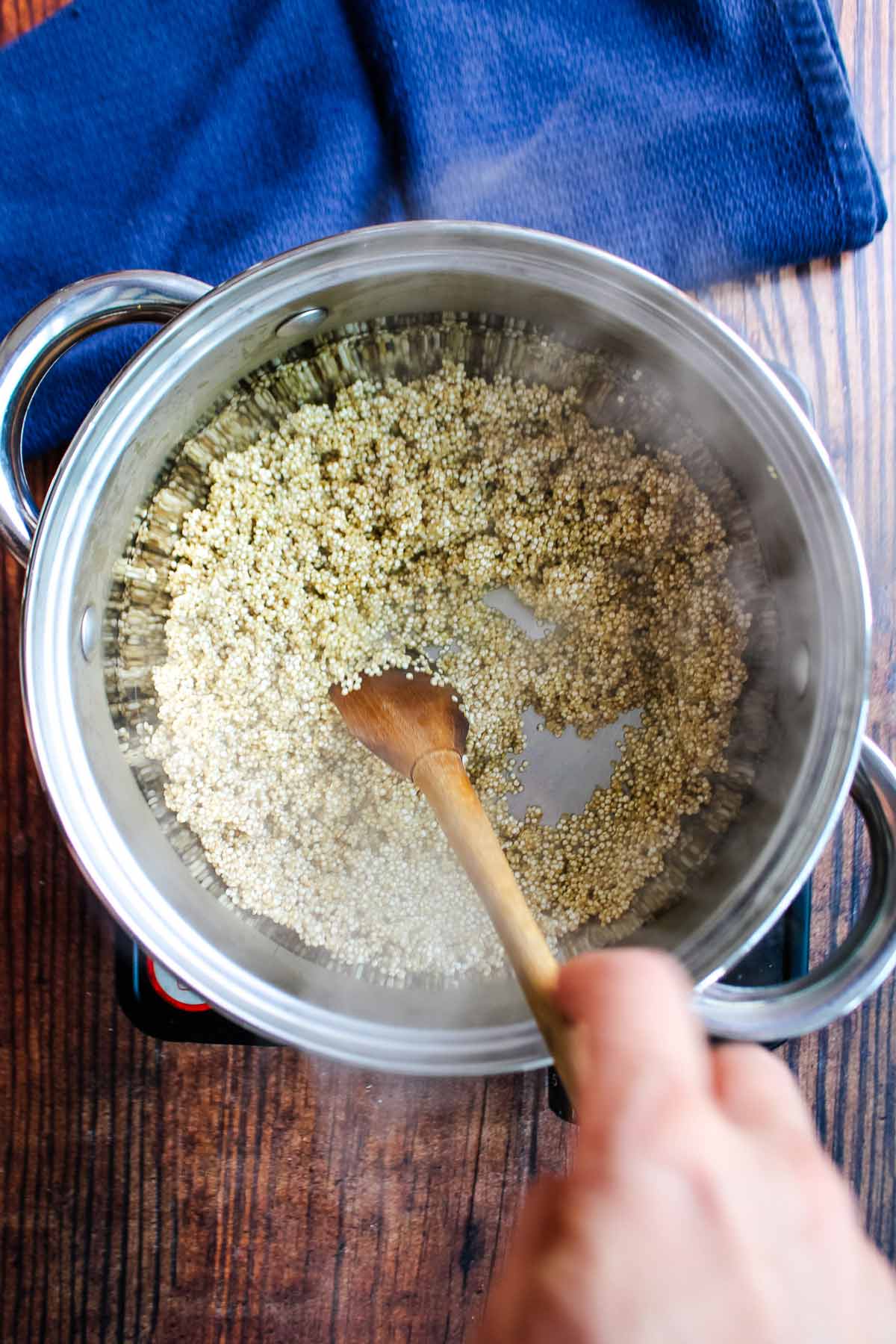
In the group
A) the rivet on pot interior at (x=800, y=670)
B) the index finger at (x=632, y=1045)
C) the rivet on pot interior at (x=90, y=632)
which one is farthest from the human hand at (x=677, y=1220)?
the rivet on pot interior at (x=90, y=632)

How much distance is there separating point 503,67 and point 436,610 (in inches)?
20.5

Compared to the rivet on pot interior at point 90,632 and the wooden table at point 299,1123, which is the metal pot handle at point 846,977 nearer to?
the wooden table at point 299,1123

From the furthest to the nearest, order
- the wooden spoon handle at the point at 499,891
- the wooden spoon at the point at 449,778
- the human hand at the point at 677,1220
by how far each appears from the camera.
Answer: the wooden spoon at the point at 449,778
the wooden spoon handle at the point at 499,891
the human hand at the point at 677,1220

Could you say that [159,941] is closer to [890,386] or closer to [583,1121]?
[583,1121]

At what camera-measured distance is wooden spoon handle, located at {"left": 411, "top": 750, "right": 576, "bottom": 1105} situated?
53cm

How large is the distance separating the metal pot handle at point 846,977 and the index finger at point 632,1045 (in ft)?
0.83

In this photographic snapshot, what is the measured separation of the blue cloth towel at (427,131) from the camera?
88cm

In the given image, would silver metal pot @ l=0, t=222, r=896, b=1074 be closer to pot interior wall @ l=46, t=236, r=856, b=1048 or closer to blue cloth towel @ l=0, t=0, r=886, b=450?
pot interior wall @ l=46, t=236, r=856, b=1048

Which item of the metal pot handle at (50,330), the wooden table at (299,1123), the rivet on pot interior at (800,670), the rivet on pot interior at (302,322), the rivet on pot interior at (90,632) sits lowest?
the wooden table at (299,1123)

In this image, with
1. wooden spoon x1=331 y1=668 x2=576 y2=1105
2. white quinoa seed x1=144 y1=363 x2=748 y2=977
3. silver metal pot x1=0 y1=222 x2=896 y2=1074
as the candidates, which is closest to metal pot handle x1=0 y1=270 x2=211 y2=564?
silver metal pot x1=0 y1=222 x2=896 y2=1074

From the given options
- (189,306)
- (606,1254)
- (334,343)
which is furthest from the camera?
(334,343)

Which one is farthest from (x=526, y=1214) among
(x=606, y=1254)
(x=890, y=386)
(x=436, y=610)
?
(x=890, y=386)

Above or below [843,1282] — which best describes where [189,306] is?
above

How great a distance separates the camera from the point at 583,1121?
43 cm
